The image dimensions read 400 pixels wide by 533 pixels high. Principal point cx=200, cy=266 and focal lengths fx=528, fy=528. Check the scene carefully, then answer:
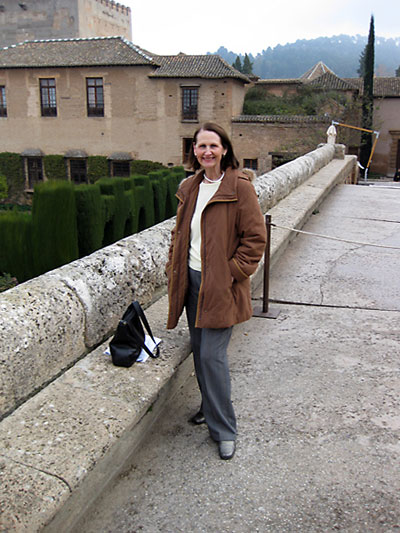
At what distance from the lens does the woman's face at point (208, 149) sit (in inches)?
95.6

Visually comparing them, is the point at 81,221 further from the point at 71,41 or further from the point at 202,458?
the point at 71,41

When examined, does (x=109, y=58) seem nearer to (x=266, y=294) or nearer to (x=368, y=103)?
(x=368, y=103)

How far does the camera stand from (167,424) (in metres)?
2.64

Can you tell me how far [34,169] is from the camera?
33.7 m

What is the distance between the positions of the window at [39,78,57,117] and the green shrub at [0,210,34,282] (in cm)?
2411

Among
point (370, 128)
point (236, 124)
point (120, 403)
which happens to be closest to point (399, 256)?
point (120, 403)

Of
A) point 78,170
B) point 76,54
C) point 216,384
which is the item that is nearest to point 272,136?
point 78,170

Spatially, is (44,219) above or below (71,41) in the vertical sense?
below

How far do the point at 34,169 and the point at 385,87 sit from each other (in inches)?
910

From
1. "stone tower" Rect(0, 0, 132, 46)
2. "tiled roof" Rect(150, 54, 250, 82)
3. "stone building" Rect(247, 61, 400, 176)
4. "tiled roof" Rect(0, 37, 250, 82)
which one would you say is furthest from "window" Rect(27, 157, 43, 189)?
"stone tower" Rect(0, 0, 132, 46)

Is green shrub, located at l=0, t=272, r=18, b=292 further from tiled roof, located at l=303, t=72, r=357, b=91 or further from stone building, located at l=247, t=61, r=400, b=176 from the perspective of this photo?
tiled roof, located at l=303, t=72, r=357, b=91

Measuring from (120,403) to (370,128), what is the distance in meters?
32.7

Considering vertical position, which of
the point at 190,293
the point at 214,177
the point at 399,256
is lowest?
the point at 399,256

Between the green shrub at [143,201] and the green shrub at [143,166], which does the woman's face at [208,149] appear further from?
the green shrub at [143,166]
